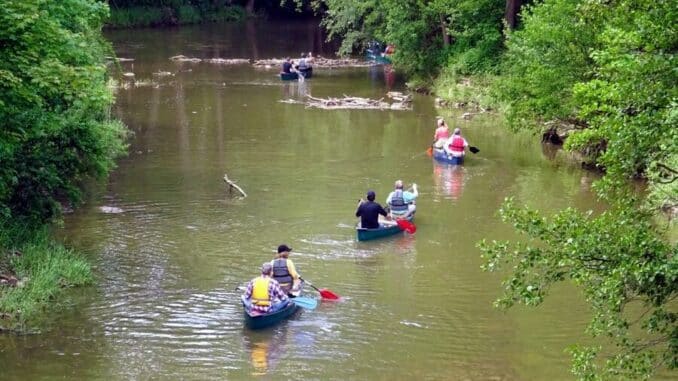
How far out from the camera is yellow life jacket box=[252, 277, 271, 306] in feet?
47.8

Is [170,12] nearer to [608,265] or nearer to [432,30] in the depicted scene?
[432,30]

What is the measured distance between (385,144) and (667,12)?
2120cm

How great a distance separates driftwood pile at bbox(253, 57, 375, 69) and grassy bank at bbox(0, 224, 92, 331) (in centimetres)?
3243

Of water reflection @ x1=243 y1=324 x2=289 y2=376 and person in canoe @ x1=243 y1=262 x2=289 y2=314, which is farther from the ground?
person in canoe @ x1=243 y1=262 x2=289 y2=314

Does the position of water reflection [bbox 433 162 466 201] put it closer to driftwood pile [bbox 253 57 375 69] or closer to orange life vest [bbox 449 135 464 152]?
orange life vest [bbox 449 135 464 152]

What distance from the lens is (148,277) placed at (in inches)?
664

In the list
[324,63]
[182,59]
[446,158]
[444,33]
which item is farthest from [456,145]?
[182,59]

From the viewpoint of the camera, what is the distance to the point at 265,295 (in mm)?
14602

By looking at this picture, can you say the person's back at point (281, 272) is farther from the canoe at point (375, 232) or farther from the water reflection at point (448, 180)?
the water reflection at point (448, 180)

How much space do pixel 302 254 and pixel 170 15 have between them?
5669cm

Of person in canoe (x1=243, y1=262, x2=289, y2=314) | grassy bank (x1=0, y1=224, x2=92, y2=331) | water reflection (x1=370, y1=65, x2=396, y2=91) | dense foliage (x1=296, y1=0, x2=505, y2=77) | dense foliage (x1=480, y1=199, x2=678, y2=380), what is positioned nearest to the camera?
dense foliage (x1=480, y1=199, x2=678, y2=380)

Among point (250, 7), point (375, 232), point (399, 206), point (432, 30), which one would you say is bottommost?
point (375, 232)

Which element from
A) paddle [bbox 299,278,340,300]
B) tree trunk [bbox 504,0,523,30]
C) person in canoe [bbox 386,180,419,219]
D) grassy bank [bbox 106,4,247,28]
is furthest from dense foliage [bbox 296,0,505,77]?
grassy bank [bbox 106,4,247,28]

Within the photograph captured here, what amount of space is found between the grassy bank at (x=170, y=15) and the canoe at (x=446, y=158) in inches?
1682
